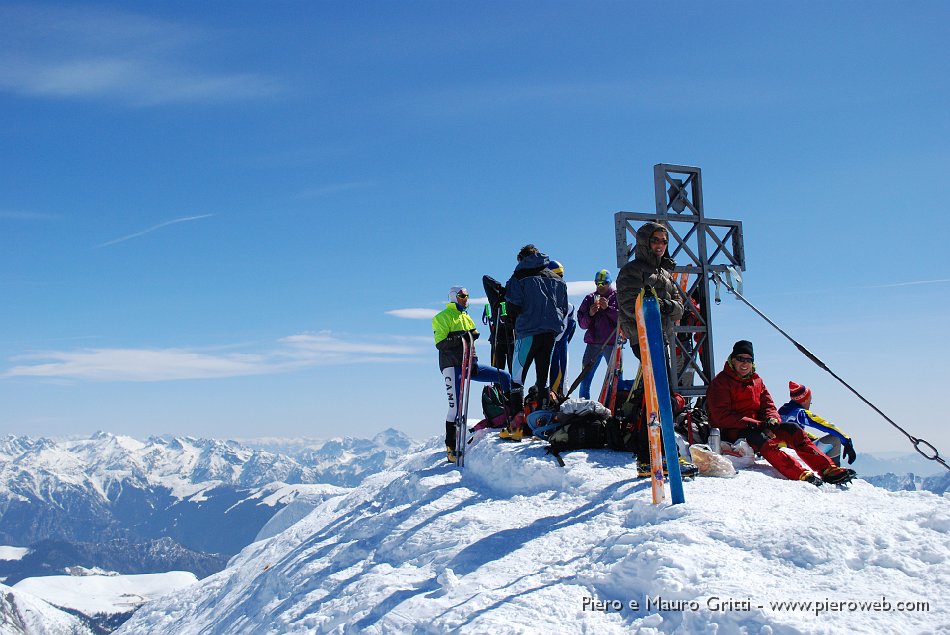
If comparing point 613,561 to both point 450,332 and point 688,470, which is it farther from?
point 450,332

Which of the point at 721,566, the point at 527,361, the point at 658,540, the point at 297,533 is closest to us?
the point at 721,566

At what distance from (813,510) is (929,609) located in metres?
1.90

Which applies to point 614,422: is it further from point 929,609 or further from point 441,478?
point 929,609

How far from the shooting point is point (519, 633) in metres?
4.74

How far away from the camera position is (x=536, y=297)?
10.6m

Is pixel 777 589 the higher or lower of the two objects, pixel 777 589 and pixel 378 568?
the higher

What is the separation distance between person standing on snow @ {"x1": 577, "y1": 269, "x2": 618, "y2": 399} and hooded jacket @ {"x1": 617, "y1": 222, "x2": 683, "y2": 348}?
14.6 feet

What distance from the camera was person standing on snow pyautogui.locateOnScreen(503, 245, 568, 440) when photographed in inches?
416

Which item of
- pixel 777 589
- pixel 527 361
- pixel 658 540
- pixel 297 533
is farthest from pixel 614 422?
pixel 297 533

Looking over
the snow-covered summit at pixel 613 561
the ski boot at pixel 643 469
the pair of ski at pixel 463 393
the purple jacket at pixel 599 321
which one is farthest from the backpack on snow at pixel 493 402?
the ski boot at pixel 643 469

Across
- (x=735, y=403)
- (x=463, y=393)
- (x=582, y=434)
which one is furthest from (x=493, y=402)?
(x=735, y=403)

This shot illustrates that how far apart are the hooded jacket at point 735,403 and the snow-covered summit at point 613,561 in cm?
62

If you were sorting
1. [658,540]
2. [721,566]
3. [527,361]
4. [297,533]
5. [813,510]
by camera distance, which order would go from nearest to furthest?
[721,566]
[658,540]
[813,510]
[527,361]
[297,533]

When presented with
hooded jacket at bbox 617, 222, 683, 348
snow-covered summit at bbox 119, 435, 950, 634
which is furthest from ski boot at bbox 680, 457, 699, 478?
hooded jacket at bbox 617, 222, 683, 348
